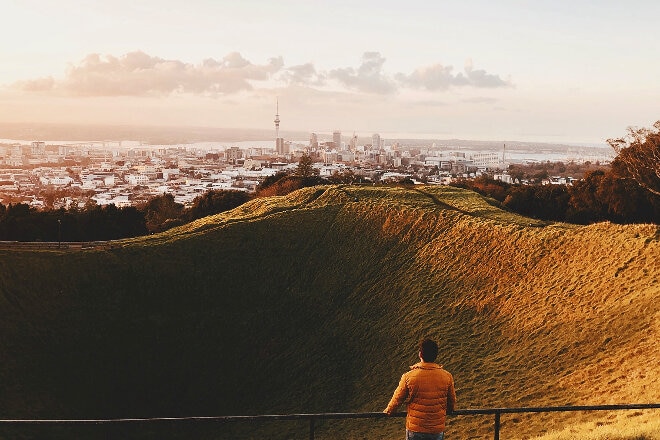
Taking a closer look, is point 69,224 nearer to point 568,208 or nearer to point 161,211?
point 161,211

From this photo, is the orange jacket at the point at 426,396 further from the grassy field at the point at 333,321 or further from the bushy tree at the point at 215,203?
the bushy tree at the point at 215,203

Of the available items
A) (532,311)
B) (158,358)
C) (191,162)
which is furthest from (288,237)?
(191,162)

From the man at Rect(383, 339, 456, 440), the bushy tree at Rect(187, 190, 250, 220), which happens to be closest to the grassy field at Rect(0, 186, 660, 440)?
the man at Rect(383, 339, 456, 440)

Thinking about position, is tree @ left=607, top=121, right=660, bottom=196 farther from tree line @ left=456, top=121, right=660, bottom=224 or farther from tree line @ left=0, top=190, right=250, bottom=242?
tree line @ left=0, top=190, right=250, bottom=242

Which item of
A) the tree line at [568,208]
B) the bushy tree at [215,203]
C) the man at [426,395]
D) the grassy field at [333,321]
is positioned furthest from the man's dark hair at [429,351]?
the bushy tree at [215,203]

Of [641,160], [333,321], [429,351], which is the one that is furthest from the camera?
[641,160]

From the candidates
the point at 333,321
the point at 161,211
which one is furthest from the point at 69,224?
the point at 333,321
